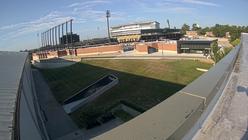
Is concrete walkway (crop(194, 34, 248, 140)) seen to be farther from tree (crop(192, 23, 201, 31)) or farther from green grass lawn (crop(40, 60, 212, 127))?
tree (crop(192, 23, 201, 31))

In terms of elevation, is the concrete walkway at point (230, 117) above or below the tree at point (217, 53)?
above

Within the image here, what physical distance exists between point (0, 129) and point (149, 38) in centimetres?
8589

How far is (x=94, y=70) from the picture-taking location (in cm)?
4028

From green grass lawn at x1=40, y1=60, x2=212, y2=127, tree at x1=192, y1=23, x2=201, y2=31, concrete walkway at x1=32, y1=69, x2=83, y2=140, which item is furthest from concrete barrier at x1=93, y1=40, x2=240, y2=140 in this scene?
tree at x1=192, y1=23, x2=201, y2=31

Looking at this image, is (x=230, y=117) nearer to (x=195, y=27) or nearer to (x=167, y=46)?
(x=167, y=46)

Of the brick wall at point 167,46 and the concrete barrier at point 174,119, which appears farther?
the brick wall at point 167,46

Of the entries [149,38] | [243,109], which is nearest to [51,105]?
[243,109]

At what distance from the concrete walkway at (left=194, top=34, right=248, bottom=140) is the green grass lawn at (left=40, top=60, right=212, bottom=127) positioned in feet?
55.0

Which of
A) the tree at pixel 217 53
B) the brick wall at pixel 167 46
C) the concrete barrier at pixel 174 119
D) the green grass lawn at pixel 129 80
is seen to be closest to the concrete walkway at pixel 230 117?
the concrete barrier at pixel 174 119

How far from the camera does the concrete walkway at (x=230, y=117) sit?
3051 mm

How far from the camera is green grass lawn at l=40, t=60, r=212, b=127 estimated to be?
78.7 feet

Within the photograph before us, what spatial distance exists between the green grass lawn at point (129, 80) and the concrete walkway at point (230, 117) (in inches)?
660

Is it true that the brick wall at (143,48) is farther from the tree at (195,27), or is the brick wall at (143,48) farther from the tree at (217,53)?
the tree at (195,27)

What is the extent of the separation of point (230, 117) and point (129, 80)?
2765 cm
